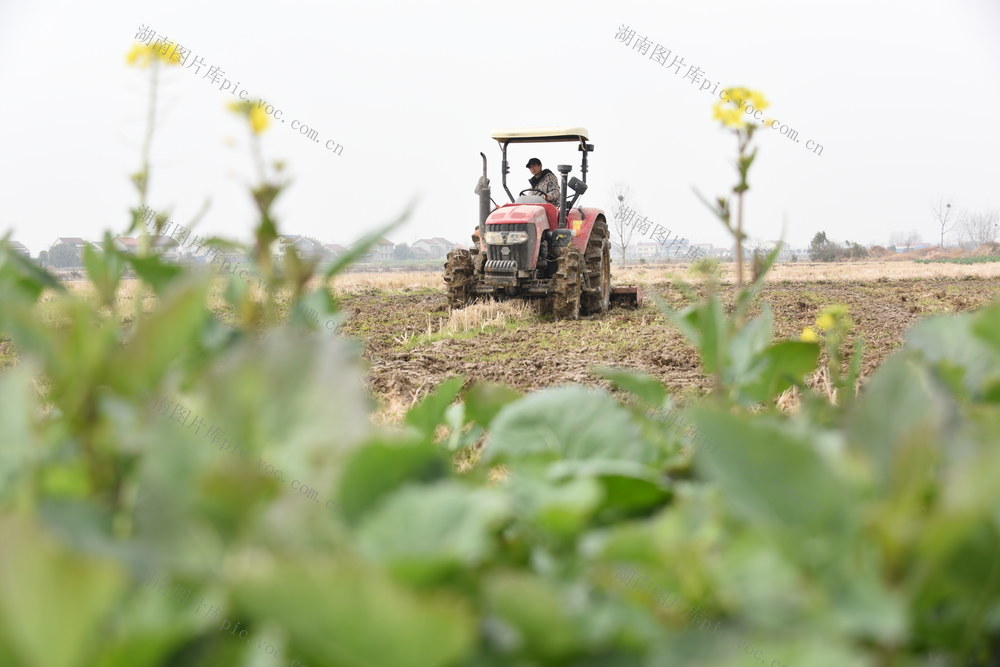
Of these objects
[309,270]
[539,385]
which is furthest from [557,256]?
[309,270]

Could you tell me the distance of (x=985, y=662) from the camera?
0.42m

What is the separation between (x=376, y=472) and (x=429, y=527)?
0.05 metres

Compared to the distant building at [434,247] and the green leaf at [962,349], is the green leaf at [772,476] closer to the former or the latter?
the green leaf at [962,349]

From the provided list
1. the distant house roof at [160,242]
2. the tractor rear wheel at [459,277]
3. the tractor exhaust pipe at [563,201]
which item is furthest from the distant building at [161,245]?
the tractor rear wheel at [459,277]

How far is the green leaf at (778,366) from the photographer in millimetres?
691

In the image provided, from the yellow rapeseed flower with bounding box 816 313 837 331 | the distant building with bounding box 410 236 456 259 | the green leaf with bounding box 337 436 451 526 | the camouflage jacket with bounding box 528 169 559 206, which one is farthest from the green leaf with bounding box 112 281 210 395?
the distant building with bounding box 410 236 456 259

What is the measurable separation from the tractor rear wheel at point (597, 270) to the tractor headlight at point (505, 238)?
1.33 meters

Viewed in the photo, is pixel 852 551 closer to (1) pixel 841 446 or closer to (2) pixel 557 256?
(1) pixel 841 446

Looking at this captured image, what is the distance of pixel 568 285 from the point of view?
988 centimetres

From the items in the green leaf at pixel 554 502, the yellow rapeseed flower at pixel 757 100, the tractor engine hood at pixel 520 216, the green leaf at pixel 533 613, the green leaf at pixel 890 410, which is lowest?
the green leaf at pixel 533 613

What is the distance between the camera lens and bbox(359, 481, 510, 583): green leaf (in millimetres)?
Result: 344

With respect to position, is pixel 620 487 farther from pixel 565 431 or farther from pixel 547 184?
pixel 547 184

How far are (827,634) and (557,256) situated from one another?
10193 mm

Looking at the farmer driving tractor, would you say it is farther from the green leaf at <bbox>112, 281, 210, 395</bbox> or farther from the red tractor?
the green leaf at <bbox>112, 281, 210, 395</bbox>
